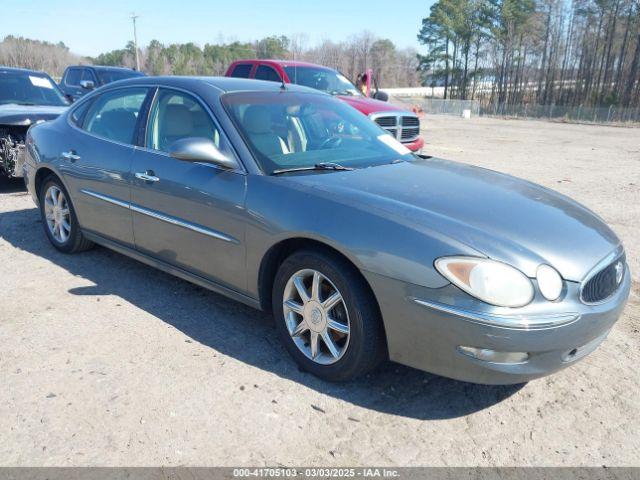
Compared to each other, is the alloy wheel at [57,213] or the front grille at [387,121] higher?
the front grille at [387,121]

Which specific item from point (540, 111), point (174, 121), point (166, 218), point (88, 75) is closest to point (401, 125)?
point (174, 121)

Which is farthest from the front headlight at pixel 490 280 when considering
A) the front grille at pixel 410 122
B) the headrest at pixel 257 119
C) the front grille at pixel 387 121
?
the front grille at pixel 410 122

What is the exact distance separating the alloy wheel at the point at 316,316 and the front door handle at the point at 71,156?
2.58 meters

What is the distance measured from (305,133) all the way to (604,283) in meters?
2.14

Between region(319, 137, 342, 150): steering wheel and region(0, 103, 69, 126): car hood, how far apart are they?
208 inches

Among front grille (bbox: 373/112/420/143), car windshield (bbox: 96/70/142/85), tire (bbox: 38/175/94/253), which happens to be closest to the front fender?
tire (bbox: 38/175/94/253)

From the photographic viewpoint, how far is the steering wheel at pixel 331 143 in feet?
12.5

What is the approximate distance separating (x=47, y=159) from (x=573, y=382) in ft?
15.3

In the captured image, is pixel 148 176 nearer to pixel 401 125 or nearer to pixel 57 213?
pixel 57 213

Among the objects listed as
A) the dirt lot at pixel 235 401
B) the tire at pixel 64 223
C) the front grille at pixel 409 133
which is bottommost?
the dirt lot at pixel 235 401

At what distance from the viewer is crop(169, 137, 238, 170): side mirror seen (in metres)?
3.29

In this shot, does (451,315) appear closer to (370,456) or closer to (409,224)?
(409,224)

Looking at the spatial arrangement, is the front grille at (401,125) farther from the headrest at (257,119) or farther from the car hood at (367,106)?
the headrest at (257,119)

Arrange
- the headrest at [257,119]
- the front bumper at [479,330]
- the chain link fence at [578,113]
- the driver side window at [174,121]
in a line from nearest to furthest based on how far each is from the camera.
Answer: the front bumper at [479,330] < the headrest at [257,119] < the driver side window at [174,121] < the chain link fence at [578,113]
